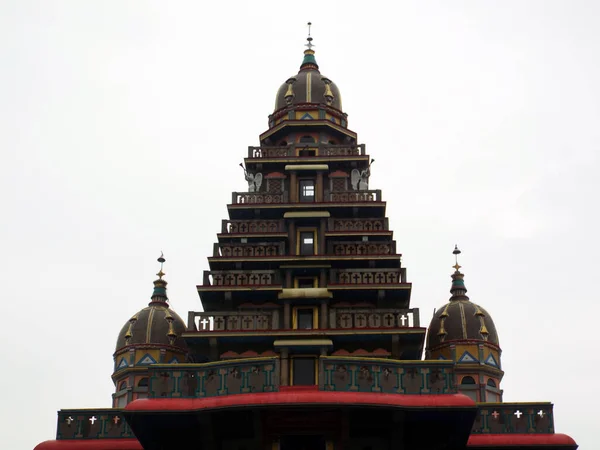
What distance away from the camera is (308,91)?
61500mm

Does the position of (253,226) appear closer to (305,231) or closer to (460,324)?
(305,231)

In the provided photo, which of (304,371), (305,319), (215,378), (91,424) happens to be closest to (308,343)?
(304,371)

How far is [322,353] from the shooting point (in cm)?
4731

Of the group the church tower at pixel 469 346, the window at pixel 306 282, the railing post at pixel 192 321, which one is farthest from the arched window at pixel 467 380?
the railing post at pixel 192 321

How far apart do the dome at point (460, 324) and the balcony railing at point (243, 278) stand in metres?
12.3

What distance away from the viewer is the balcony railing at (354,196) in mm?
54844

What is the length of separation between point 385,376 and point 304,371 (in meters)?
6.14

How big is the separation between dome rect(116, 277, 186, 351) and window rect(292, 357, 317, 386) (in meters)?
12.0

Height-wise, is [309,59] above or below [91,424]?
above

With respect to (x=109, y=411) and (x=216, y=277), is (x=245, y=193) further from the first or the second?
(x=109, y=411)

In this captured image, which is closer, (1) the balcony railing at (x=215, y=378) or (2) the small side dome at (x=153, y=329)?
(1) the balcony railing at (x=215, y=378)

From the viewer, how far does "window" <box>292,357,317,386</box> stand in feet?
155

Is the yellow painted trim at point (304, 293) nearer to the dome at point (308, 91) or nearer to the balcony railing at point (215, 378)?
the balcony railing at point (215, 378)

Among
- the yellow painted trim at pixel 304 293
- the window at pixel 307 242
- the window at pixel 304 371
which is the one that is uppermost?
the window at pixel 307 242
